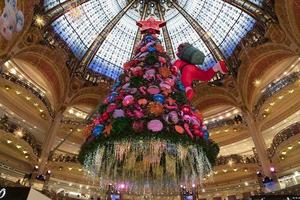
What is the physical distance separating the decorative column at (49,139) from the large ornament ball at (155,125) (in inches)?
647

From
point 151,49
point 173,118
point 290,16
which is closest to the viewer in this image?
point 173,118

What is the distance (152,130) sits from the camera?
5250 millimetres

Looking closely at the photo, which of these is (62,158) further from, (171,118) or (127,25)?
(171,118)

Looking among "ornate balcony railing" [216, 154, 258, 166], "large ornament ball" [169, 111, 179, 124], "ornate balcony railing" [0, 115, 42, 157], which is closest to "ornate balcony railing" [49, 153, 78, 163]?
"ornate balcony railing" [0, 115, 42, 157]

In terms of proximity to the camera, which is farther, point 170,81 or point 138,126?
point 170,81

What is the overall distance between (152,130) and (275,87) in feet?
58.1

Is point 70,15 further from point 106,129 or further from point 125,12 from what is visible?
point 106,129

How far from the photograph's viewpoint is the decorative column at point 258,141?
1888cm

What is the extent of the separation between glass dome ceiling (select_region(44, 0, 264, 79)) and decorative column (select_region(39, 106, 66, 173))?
5.37m

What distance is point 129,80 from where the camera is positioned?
6.53 m

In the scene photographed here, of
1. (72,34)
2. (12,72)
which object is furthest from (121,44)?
(12,72)

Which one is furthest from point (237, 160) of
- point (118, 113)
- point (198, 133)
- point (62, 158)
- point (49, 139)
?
point (118, 113)

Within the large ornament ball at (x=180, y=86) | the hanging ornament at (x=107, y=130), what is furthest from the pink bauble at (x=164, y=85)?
the hanging ornament at (x=107, y=130)

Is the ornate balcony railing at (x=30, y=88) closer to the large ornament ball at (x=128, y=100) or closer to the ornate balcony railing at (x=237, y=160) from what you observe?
the ornate balcony railing at (x=237, y=160)
